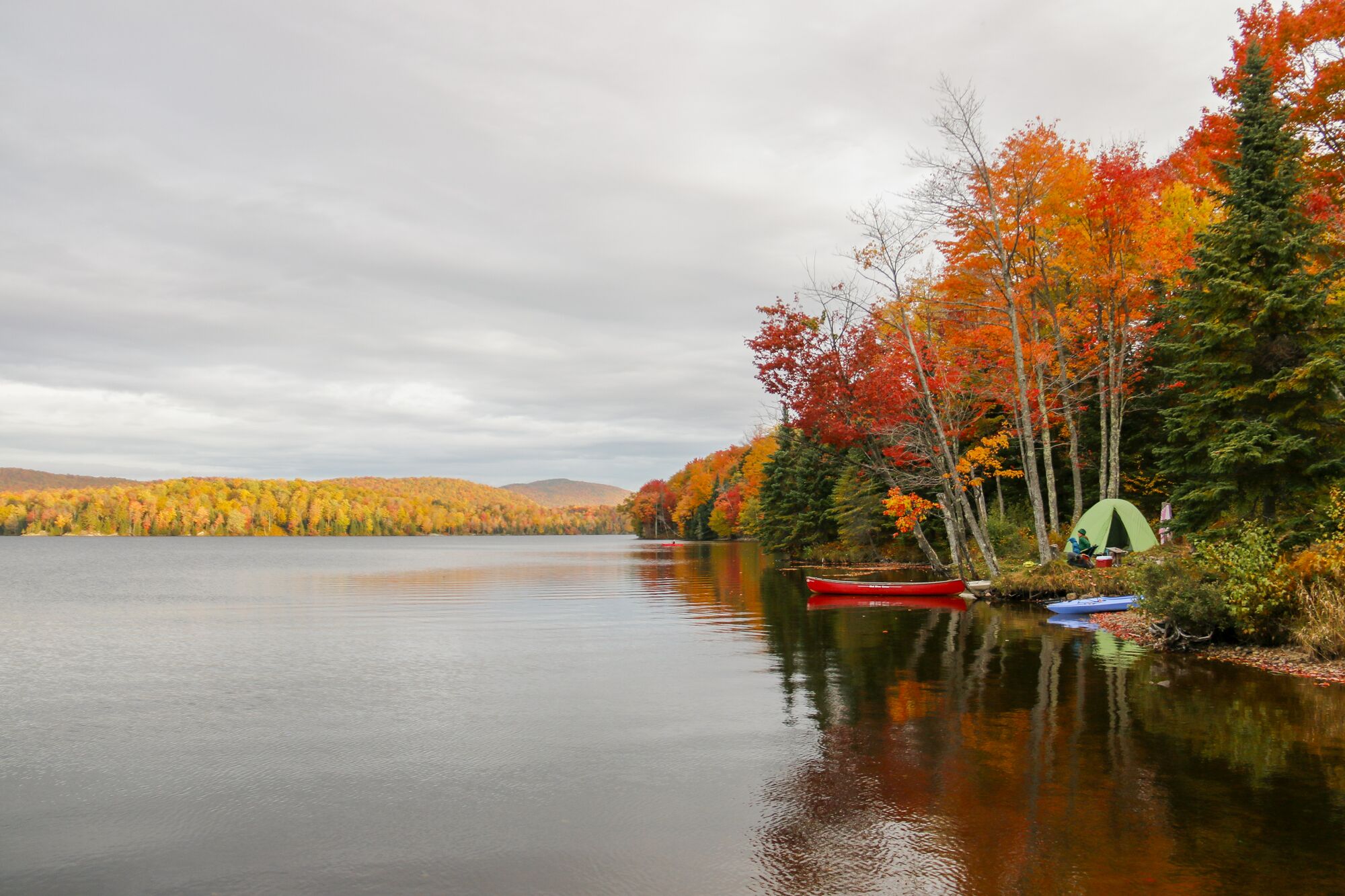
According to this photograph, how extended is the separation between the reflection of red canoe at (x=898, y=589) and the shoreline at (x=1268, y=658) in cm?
885

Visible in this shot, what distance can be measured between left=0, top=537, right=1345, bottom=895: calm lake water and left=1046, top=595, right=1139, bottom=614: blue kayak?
9.86ft

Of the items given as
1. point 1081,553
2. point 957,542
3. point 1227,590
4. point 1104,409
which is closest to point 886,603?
point 957,542

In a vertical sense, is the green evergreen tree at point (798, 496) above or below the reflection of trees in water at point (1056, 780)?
above

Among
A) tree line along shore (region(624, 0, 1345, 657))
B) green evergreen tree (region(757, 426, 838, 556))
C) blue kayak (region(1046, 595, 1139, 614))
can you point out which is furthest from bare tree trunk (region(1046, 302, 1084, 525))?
green evergreen tree (region(757, 426, 838, 556))

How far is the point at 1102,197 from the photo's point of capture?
25953 mm

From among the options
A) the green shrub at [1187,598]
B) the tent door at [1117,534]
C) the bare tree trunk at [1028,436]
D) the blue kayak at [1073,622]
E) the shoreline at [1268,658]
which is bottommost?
the blue kayak at [1073,622]

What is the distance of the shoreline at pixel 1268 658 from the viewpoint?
12.0 metres

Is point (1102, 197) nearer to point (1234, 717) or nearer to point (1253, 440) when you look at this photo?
point (1253, 440)

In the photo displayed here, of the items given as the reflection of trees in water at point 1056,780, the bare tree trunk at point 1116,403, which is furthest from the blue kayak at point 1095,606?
the reflection of trees in water at point 1056,780

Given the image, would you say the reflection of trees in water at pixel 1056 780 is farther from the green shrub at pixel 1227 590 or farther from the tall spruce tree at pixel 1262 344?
the tall spruce tree at pixel 1262 344

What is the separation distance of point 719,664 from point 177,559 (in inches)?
2740

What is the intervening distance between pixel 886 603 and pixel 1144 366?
1436 centimetres

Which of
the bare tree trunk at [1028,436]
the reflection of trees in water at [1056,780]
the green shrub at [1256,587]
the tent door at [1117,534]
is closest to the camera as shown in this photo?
the reflection of trees in water at [1056,780]

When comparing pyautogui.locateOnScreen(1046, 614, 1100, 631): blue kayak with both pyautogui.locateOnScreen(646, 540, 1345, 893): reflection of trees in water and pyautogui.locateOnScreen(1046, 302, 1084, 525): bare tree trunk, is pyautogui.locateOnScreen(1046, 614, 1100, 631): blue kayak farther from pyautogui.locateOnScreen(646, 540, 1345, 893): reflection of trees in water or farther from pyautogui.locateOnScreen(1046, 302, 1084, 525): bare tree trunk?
pyautogui.locateOnScreen(1046, 302, 1084, 525): bare tree trunk
